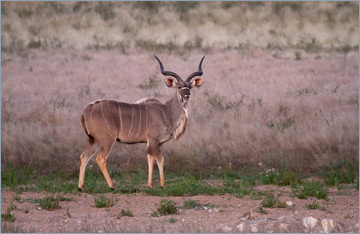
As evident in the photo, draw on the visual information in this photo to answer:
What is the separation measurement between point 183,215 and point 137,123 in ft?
7.65

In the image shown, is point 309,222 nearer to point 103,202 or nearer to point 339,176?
point 103,202

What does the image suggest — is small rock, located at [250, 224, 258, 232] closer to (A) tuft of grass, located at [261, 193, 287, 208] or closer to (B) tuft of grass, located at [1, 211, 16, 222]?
(A) tuft of grass, located at [261, 193, 287, 208]

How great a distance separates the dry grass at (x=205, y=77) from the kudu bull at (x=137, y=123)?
1039 mm

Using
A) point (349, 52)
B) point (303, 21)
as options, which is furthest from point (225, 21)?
point (349, 52)

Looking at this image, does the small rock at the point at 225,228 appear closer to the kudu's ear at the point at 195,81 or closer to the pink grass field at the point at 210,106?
the kudu's ear at the point at 195,81

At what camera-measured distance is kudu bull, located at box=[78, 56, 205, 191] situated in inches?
375

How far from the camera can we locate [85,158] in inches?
375

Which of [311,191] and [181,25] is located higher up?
[181,25]

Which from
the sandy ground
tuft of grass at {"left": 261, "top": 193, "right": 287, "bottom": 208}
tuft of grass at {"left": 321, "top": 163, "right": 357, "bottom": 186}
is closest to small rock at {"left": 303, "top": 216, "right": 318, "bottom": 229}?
the sandy ground

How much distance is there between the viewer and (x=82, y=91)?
52.6 feet

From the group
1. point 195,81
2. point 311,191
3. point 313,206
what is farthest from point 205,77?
point 313,206

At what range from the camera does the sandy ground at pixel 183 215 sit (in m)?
6.98

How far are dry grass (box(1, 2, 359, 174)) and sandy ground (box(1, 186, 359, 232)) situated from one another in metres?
2.02

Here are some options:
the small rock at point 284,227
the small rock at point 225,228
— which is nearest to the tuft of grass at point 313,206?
the small rock at point 284,227
